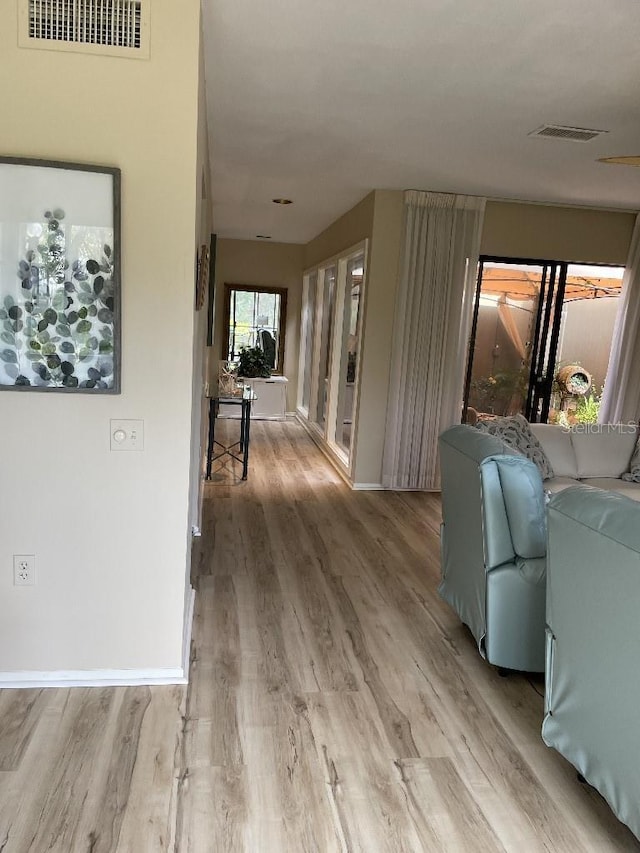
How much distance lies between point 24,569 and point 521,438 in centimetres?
318

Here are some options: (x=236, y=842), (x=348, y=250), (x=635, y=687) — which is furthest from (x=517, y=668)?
(x=348, y=250)

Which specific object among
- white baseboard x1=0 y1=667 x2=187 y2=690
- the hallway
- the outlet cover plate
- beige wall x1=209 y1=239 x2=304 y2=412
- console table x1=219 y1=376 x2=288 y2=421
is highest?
beige wall x1=209 y1=239 x2=304 y2=412

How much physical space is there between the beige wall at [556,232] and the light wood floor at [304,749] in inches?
137

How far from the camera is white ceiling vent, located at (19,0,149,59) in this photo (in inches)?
80.4

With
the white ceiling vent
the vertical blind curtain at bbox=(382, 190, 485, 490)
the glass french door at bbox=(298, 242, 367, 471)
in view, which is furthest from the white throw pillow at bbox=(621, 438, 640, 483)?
the white ceiling vent

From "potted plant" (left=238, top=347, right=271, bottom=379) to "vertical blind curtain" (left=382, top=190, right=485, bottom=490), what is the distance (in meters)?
3.90

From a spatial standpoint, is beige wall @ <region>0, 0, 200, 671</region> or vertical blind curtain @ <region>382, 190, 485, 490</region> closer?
beige wall @ <region>0, 0, 200, 671</region>

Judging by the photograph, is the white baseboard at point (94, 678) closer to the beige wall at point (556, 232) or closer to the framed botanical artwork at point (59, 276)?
the framed botanical artwork at point (59, 276)

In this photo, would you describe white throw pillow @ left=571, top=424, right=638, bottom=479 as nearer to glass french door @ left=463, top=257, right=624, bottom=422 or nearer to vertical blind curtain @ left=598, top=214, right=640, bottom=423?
vertical blind curtain @ left=598, top=214, right=640, bottom=423

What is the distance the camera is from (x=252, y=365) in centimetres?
894

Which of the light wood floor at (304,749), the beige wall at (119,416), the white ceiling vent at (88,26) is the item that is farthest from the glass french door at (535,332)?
the white ceiling vent at (88,26)

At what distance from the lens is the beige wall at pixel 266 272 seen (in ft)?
29.9

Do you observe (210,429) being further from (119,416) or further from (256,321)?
(256,321)

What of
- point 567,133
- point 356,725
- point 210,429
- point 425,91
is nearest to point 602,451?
point 567,133
